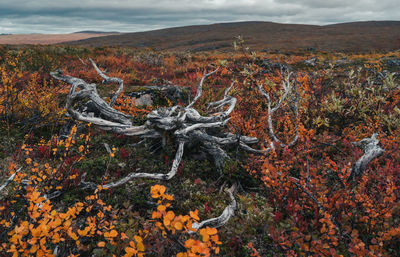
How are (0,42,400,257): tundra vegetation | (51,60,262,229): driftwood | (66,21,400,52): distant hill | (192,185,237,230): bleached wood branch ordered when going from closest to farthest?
(0,42,400,257): tundra vegetation
(192,185,237,230): bleached wood branch
(51,60,262,229): driftwood
(66,21,400,52): distant hill

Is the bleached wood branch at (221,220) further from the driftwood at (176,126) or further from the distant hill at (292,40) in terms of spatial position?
the distant hill at (292,40)

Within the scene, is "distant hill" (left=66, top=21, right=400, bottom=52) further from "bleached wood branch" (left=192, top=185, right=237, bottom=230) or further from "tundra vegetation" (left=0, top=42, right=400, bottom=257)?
"bleached wood branch" (left=192, top=185, right=237, bottom=230)

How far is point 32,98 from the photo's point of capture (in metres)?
6.40

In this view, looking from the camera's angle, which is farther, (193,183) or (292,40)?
(292,40)

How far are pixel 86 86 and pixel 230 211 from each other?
3936 millimetres

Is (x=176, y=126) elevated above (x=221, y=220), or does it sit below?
above

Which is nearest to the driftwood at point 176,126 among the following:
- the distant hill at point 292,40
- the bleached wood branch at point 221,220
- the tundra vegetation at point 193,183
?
the tundra vegetation at point 193,183

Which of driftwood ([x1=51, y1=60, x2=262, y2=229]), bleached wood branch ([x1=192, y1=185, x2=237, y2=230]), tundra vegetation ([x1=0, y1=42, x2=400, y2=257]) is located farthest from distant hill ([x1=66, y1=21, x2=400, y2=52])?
bleached wood branch ([x1=192, y1=185, x2=237, y2=230])

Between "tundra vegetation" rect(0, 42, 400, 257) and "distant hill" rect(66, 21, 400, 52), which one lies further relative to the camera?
"distant hill" rect(66, 21, 400, 52)

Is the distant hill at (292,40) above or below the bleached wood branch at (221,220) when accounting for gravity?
above

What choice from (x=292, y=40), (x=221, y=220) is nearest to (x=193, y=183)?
(x=221, y=220)

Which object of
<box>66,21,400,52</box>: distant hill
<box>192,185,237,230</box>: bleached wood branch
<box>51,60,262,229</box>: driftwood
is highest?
<box>66,21,400,52</box>: distant hill

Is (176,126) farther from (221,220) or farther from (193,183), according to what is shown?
(221,220)

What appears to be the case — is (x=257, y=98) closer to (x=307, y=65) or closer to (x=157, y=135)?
(x=157, y=135)
